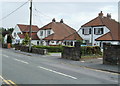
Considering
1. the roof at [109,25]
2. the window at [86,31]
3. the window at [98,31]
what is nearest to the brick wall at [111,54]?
the roof at [109,25]

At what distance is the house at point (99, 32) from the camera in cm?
3493

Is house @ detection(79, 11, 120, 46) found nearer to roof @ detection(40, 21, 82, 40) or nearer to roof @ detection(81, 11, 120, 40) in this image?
roof @ detection(81, 11, 120, 40)

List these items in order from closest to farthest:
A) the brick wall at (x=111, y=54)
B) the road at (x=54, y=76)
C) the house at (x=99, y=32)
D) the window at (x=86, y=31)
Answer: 1. the road at (x=54, y=76)
2. the brick wall at (x=111, y=54)
3. the house at (x=99, y=32)
4. the window at (x=86, y=31)

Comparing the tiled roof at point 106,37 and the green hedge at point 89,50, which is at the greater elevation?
the tiled roof at point 106,37

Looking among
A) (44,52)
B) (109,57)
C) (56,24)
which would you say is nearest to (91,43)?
(44,52)

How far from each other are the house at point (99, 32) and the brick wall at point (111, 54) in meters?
18.5

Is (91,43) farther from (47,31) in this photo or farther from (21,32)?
(21,32)

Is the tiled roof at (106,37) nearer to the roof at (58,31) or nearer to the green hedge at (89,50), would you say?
the green hedge at (89,50)

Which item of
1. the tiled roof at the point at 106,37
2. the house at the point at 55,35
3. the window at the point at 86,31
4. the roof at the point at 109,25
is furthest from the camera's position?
the house at the point at 55,35

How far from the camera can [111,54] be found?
606 inches

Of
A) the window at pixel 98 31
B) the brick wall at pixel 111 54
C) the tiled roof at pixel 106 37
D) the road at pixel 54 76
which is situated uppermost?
the window at pixel 98 31

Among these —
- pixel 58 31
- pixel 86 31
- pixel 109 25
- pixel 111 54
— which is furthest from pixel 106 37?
pixel 111 54

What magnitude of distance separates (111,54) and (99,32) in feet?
74.6

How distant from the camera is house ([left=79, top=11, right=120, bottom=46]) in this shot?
3493cm
